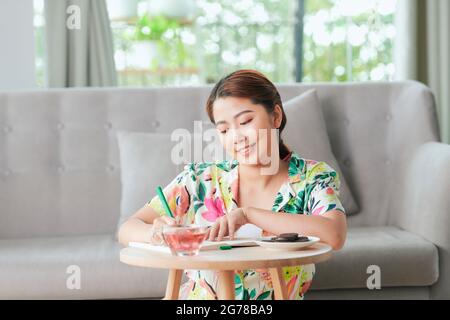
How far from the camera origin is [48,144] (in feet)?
9.48

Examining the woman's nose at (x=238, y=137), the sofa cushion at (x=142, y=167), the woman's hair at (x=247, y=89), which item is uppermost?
the woman's hair at (x=247, y=89)

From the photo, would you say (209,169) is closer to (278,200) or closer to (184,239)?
(278,200)

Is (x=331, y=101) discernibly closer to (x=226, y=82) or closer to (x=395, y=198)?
(x=395, y=198)

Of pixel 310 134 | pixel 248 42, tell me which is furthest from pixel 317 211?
pixel 248 42

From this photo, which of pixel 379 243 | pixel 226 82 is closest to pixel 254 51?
pixel 379 243

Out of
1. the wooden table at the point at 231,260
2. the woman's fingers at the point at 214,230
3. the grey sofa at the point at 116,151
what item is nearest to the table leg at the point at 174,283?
the wooden table at the point at 231,260

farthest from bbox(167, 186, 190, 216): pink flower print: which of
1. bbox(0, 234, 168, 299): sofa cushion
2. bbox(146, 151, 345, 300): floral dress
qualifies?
bbox(0, 234, 168, 299): sofa cushion

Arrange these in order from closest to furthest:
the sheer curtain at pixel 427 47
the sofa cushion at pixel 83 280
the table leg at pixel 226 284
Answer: the table leg at pixel 226 284
the sofa cushion at pixel 83 280
the sheer curtain at pixel 427 47

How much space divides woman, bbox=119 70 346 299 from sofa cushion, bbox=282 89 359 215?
0.85 meters

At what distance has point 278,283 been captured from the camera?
5.24 feet

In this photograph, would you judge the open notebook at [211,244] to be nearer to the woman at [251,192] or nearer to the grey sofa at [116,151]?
the woman at [251,192]

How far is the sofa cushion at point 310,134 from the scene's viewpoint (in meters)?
2.78

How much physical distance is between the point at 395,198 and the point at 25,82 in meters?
1.75

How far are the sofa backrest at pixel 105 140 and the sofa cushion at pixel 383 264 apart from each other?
419 millimetres
